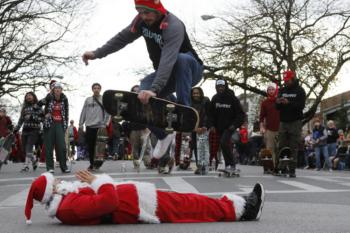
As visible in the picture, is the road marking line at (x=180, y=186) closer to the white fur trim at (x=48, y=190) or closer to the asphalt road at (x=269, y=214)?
the asphalt road at (x=269, y=214)

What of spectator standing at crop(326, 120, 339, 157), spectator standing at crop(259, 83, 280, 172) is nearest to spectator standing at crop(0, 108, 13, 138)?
spectator standing at crop(259, 83, 280, 172)

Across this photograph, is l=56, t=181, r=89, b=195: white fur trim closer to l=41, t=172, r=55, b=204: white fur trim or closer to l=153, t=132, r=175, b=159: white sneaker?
l=41, t=172, r=55, b=204: white fur trim

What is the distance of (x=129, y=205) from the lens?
18.4 feet

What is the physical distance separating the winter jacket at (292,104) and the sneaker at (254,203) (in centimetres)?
757

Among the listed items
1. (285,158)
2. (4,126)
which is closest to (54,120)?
(285,158)

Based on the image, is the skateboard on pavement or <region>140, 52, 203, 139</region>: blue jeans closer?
<region>140, 52, 203, 139</region>: blue jeans

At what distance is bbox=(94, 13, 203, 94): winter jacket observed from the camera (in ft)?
21.6

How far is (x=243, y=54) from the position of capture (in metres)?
36.0

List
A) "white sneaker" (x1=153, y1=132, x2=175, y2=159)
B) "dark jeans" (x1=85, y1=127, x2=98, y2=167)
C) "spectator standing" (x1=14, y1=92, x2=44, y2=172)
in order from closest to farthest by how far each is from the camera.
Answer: "white sneaker" (x1=153, y1=132, x2=175, y2=159), "dark jeans" (x1=85, y1=127, x2=98, y2=167), "spectator standing" (x1=14, y1=92, x2=44, y2=172)

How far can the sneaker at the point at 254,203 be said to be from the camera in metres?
5.89

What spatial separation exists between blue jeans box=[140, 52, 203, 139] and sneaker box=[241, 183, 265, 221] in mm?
1331

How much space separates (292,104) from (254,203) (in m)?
7.59

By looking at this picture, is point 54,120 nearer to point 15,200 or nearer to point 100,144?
point 100,144

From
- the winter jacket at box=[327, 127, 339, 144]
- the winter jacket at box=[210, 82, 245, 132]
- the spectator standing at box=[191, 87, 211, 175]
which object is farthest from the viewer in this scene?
the winter jacket at box=[327, 127, 339, 144]
